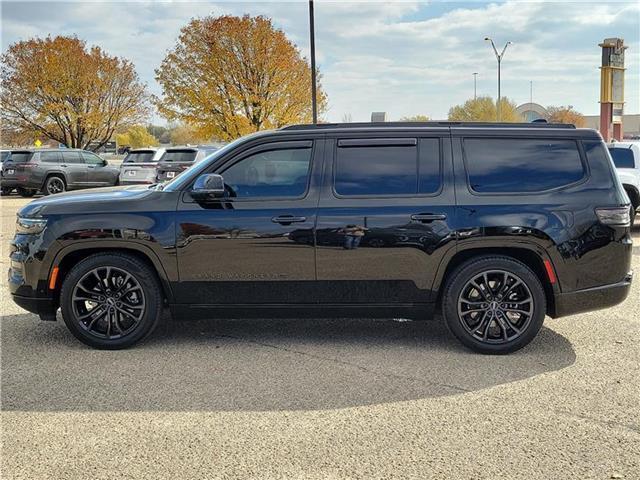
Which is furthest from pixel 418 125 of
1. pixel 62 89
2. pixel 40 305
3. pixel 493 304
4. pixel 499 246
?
pixel 62 89

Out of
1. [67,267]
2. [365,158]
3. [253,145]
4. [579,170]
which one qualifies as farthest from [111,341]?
[579,170]

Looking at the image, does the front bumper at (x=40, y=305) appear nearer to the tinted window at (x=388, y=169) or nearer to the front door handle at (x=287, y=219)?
the front door handle at (x=287, y=219)

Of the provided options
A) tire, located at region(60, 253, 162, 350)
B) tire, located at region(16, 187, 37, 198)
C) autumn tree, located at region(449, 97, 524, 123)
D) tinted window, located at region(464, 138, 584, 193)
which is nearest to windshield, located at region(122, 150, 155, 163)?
tire, located at region(16, 187, 37, 198)

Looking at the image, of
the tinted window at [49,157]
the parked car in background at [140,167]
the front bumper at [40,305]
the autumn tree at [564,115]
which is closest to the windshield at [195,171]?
the front bumper at [40,305]

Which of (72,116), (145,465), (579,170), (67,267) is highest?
(72,116)

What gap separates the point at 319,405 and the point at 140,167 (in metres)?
16.9

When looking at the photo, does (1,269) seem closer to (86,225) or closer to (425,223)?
(86,225)

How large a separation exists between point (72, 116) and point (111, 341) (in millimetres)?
39331

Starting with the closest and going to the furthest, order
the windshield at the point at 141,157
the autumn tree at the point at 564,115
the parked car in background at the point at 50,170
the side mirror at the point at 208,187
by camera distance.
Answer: the side mirror at the point at 208,187 < the windshield at the point at 141,157 < the parked car in background at the point at 50,170 < the autumn tree at the point at 564,115

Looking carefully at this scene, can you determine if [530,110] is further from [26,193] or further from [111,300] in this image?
[111,300]

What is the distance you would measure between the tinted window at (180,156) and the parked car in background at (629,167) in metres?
11.2

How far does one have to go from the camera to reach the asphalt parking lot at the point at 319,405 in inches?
128

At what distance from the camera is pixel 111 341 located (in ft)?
16.6

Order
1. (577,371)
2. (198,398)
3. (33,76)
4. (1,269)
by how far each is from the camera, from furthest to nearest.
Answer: (33,76)
(1,269)
(577,371)
(198,398)
